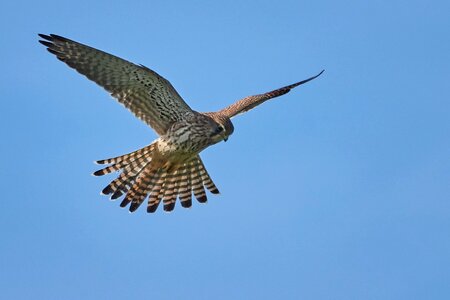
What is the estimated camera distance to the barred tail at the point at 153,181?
Result: 1510 centimetres

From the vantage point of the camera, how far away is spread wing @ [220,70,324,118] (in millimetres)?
15312

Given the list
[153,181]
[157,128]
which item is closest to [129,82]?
[157,128]

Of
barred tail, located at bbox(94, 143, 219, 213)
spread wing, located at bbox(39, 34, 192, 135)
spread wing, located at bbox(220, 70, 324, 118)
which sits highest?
spread wing, located at bbox(220, 70, 324, 118)

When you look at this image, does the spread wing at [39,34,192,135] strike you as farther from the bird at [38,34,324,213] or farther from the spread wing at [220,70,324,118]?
the spread wing at [220,70,324,118]

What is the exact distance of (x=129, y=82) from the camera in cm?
1412

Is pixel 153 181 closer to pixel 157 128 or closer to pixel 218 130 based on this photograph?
pixel 157 128

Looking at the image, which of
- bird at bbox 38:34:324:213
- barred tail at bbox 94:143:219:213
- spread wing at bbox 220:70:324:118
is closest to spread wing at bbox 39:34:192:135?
bird at bbox 38:34:324:213

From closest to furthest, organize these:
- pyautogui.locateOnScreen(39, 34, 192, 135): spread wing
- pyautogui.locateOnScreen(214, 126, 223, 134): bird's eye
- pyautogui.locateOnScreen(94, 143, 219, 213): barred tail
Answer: pyautogui.locateOnScreen(39, 34, 192, 135): spread wing
pyautogui.locateOnScreen(214, 126, 223, 134): bird's eye
pyautogui.locateOnScreen(94, 143, 219, 213): barred tail

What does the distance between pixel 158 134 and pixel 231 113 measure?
1128mm

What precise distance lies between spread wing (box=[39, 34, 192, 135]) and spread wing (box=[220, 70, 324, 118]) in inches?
38.1

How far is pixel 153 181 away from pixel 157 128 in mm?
939

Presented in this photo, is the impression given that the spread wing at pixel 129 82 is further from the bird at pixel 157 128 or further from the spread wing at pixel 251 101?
the spread wing at pixel 251 101

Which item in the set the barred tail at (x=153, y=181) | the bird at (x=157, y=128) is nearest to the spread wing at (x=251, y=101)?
the bird at (x=157, y=128)

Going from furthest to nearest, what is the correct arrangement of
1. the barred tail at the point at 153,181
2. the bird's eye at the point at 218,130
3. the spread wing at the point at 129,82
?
1. the barred tail at the point at 153,181
2. the bird's eye at the point at 218,130
3. the spread wing at the point at 129,82
